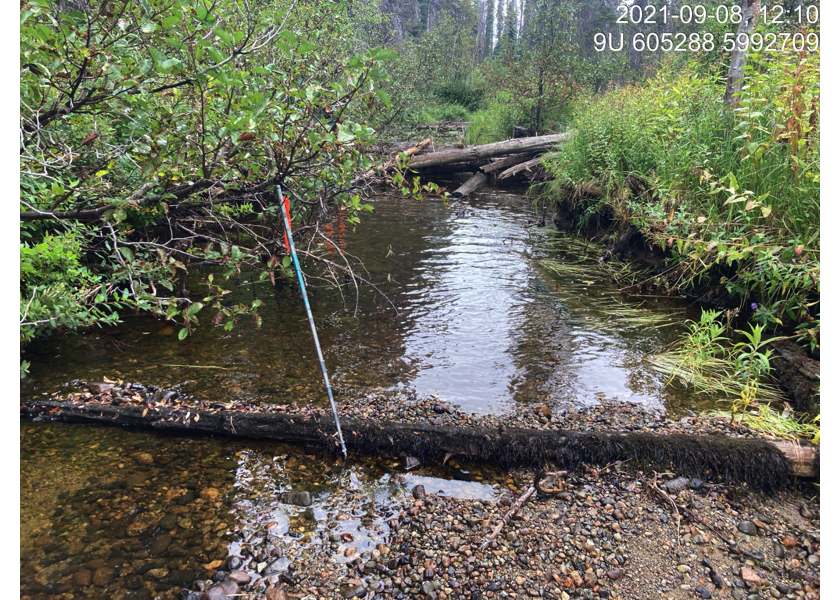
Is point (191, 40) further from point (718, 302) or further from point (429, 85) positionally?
point (429, 85)

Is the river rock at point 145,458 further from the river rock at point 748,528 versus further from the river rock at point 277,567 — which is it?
the river rock at point 748,528

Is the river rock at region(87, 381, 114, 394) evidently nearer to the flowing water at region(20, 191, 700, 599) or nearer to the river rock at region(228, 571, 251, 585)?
the flowing water at region(20, 191, 700, 599)

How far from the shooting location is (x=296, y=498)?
3.39 metres

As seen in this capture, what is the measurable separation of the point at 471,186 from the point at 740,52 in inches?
335

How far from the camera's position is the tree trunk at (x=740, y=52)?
681cm

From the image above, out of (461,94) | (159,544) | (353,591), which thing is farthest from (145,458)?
(461,94)

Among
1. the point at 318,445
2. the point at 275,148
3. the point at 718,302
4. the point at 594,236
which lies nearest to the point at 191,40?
the point at 275,148

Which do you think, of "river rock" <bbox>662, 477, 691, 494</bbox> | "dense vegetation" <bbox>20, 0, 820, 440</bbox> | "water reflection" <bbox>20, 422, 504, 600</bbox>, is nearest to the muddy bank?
"dense vegetation" <bbox>20, 0, 820, 440</bbox>

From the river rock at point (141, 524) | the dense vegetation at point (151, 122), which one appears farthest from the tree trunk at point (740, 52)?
the river rock at point (141, 524)

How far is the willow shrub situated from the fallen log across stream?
1.46m

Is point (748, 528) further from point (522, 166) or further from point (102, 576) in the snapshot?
point (522, 166)

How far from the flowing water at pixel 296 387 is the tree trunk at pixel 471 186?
591 centimetres

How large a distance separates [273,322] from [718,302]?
5429 millimetres

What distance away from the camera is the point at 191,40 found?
3.25m
